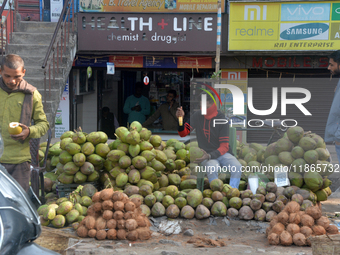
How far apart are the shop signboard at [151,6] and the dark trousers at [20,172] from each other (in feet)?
22.1

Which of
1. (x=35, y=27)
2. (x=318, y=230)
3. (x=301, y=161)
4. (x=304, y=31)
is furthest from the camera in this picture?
(x=35, y=27)

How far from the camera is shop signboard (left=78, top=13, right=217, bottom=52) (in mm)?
9570

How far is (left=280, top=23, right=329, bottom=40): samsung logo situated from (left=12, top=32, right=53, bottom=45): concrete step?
234 inches

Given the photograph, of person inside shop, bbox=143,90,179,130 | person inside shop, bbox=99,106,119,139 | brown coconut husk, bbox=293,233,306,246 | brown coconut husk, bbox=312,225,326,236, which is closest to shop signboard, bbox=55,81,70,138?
person inside shop, bbox=99,106,119,139

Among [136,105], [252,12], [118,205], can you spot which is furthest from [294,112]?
[136,105]

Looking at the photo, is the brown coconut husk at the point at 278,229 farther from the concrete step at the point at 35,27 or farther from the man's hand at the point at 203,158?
the concrete step at the point at 35,27

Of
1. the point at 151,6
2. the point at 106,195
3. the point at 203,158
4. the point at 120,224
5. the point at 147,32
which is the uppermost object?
the point at 151,6

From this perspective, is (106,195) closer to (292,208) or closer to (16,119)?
(16,119)

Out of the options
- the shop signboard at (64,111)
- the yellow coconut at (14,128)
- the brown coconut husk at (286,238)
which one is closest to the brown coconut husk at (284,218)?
the brown coconut husk at (286,238)

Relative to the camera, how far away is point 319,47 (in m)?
9.37

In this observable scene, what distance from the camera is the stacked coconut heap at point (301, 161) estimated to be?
5.08 m

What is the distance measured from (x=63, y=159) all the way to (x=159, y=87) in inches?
276

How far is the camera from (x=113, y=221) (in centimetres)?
425

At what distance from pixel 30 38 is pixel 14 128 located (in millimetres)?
6343
